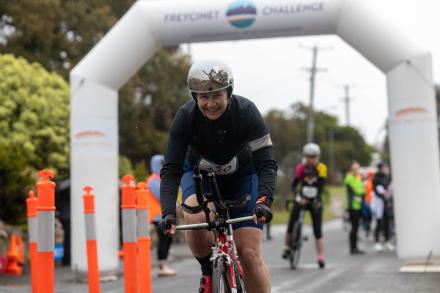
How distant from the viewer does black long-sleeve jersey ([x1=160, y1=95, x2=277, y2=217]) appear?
5.61 meters

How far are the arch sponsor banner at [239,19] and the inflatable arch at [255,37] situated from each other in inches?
0.6

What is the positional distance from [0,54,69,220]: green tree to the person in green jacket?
7473mm

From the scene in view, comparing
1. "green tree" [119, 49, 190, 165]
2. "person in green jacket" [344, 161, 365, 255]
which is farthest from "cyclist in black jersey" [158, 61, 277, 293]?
"green tree" [119, 49, 190, 165]

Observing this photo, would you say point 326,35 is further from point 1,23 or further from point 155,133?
point 155,133

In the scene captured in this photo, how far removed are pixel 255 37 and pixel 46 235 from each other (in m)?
6.97

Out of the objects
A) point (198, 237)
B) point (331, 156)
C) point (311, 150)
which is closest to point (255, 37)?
point (311, 150)

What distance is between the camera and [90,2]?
4272cm

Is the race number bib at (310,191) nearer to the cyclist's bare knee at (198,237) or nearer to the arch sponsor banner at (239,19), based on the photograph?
the arch sponsor banner at (239,19)

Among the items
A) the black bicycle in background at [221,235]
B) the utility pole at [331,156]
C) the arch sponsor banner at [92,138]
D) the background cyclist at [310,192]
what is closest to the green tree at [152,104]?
the background cyclist at [310,192]

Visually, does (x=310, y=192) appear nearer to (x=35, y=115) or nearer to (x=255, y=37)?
(x=255, y=37)

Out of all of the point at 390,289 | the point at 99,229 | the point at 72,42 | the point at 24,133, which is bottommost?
the point at 390,289

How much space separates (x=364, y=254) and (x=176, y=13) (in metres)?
6.76

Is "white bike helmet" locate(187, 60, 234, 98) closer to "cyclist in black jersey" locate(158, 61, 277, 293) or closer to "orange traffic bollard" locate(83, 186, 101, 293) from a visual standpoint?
"cyclist in black jersey" locate(158, 61, 277, 293)

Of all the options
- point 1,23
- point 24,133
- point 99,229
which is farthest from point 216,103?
point 1,23
